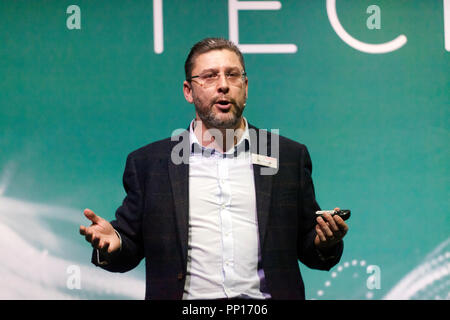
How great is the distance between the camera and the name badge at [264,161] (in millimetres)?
2846

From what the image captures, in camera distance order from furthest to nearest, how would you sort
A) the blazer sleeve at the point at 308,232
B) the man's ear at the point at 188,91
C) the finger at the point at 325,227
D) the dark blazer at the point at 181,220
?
the man's ear at the point at 188,91 → the blazer sleeve at the point at 308,232 → the dark blazer at the point at 181,220 → the finger at the point at 325,227

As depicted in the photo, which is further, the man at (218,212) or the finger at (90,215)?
the man at (218,212)

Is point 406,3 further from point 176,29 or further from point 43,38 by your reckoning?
point 43,38

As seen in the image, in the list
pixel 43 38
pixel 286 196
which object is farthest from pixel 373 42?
pixel 43 38

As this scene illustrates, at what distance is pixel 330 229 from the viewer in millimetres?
2580

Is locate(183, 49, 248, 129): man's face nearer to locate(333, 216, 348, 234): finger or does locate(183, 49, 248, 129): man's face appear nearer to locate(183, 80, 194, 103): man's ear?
locate(183, 80, 194, 103): man's ear

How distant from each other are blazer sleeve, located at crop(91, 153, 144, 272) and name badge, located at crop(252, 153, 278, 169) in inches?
21.9

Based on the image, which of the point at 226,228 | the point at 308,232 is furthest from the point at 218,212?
the point at 308,232

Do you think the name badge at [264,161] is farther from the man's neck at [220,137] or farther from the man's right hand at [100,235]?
the man's right hand at [100,235]

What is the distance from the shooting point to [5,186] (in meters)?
3.83

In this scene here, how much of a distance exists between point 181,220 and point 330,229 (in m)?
0.65

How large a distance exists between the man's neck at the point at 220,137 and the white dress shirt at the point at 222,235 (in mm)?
120

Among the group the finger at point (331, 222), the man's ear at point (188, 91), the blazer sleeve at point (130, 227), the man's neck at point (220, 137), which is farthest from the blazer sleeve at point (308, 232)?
the blazer sleeve at point (130, 227)

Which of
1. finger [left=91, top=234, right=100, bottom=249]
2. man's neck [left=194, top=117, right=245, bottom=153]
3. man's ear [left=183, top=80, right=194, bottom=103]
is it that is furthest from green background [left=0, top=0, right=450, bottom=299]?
finger [left=91, top=234, right=100, bottom=249]
